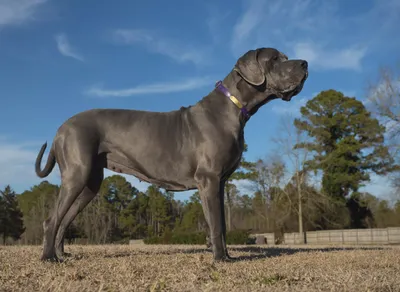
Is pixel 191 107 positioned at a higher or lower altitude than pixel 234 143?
higher

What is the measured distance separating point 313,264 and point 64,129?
3103 mm

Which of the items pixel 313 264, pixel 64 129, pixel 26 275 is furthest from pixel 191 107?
pixel 26 275

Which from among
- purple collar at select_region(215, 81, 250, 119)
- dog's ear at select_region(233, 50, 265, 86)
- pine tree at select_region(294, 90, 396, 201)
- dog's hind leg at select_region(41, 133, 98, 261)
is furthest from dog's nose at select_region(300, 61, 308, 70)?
pine tree at select_region(294, 90, 396, 201)

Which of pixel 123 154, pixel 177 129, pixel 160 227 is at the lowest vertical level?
pixel 160 227

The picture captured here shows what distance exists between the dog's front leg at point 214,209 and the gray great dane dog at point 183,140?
11 millimetres

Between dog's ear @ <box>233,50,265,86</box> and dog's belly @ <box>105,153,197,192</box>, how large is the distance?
131 cm

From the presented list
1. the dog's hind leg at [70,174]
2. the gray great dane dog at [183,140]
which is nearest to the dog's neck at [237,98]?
the gray great dane dog at [183,140]

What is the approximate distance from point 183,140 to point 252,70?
1.13 m

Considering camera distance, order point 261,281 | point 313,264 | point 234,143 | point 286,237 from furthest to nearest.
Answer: point 286,237 < point 234,143 < point 313,264 < point 261,281

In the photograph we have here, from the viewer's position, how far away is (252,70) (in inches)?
178

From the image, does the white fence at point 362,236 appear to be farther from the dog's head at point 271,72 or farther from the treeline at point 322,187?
the dog's head at point 271,72

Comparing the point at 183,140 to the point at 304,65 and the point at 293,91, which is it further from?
the point at 304,65

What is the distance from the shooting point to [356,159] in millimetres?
34500

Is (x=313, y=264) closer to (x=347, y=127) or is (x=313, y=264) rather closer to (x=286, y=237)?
(x=286, y=237)
